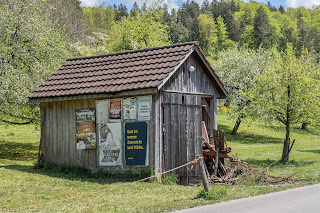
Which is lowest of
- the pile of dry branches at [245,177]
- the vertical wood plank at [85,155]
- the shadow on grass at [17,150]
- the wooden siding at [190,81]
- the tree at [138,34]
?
the shadow on grass at [17,150]

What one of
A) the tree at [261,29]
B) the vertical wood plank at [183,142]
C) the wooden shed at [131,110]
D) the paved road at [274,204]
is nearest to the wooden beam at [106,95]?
the wooden shed at [131,110]

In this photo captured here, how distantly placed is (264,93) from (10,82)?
45.9ft

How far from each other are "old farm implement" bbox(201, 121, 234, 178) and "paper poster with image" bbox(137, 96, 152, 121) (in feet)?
10.3

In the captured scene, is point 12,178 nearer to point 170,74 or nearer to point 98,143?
point 98,143

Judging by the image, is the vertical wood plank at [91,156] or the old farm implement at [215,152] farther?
the old farm implement at [215,152]

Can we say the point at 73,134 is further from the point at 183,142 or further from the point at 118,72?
the point at 183,142

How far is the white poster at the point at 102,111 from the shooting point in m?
16.5

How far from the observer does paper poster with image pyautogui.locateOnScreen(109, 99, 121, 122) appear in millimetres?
16141

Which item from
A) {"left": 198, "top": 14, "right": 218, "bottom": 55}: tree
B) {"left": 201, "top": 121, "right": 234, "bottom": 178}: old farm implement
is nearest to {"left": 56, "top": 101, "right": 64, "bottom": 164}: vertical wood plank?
{"left": 201, "top": 121, "right": 234, "bottom": 178}: old farm implement

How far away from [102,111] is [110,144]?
133cm

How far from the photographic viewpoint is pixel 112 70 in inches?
688

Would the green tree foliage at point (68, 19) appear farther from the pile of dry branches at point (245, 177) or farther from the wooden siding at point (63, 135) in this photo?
the pile of dry branches at point (245, 177)

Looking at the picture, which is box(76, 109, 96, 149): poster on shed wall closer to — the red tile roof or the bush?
the red tile roof

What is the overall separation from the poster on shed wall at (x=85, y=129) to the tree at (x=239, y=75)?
87.9 feet
